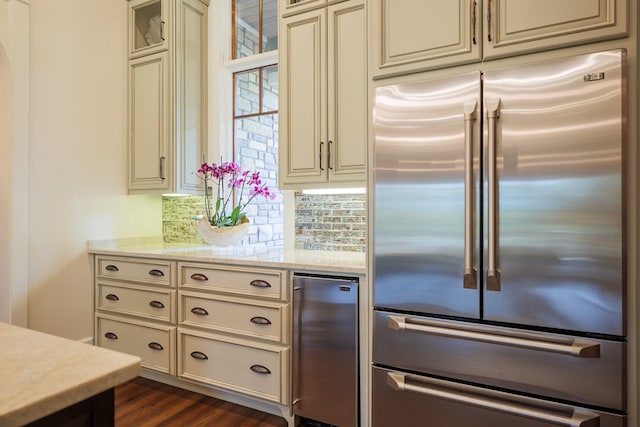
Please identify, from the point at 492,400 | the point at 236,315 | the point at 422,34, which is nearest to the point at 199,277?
the point at 236,315

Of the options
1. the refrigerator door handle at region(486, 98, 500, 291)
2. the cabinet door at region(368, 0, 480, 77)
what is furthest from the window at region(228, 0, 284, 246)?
the refrigerator door handle at region(486, 98, 500, 291)

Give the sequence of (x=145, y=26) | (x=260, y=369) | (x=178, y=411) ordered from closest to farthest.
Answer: (x=260, y=369)
(x=178, y=411)
(x=145, y=26)

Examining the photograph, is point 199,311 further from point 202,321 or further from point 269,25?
point 269,25

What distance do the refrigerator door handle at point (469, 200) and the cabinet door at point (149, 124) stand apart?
2.25 m

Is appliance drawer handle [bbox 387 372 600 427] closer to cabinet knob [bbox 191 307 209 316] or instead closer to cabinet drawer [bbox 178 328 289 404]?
cabinet drawer [bbox 178 328 289 404]

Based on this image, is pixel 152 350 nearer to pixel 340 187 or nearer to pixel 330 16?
pixel 340 187

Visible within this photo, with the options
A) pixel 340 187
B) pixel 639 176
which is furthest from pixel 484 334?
pixel 340 187

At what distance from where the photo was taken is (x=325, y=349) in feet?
6.89

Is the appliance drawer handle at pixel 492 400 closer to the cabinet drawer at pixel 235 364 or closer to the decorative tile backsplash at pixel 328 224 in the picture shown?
the cabinet drawer at pixel 235 364

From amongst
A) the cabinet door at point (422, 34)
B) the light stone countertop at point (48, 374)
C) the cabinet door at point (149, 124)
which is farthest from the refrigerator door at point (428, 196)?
the cabinet door at point (149, 124)

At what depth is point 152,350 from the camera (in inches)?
106

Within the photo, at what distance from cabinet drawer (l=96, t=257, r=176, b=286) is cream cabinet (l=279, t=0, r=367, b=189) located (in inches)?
36.5

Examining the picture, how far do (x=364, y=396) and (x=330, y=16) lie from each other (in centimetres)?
208

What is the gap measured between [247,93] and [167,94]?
604 mm
